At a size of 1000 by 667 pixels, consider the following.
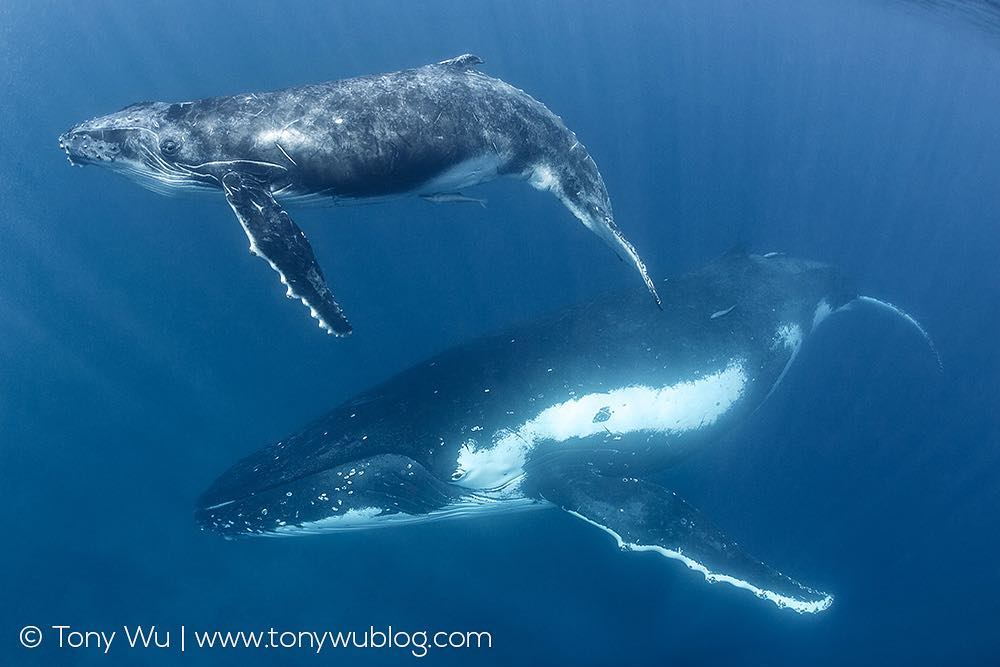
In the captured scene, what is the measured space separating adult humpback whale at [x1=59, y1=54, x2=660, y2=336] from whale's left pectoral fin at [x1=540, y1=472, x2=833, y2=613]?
3614 millimetres

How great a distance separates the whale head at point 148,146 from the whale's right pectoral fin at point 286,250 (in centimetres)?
77

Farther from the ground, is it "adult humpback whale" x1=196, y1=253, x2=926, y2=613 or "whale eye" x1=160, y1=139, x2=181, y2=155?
"whale eye" x1=160, y1=139, x2=181, y2=155

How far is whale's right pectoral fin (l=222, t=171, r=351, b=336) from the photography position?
602 centimetres

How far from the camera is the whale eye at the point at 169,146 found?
6.74 m

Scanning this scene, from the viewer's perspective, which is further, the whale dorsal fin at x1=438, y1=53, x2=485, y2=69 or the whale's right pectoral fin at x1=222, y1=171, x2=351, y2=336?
the whale dorsal fin at x1=438, y1=53, x2=485, y2=69

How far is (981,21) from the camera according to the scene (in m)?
25.7

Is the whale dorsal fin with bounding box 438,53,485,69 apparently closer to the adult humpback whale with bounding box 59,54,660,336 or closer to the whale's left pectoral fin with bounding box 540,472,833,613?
the adult humpback whale with bounding box 59,54,660,336

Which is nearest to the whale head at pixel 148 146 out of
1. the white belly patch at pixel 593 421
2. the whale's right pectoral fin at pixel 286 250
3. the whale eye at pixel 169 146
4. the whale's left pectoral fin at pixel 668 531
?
the whale eye at pixel 169 146

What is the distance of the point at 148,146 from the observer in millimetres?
6820

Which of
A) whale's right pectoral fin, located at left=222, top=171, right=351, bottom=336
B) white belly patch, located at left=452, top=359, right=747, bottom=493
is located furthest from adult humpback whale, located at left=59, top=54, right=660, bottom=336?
white belly patch, located at left=452, top=359, right=747, bottom=493

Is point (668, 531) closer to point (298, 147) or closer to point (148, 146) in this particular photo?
point (298, 147)

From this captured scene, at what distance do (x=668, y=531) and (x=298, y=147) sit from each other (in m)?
6.33

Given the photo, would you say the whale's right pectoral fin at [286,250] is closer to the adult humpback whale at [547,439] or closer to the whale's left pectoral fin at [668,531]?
the adult humpback whale at [547,439]

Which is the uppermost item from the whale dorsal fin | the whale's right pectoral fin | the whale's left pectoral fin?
the whale dorsal fin
